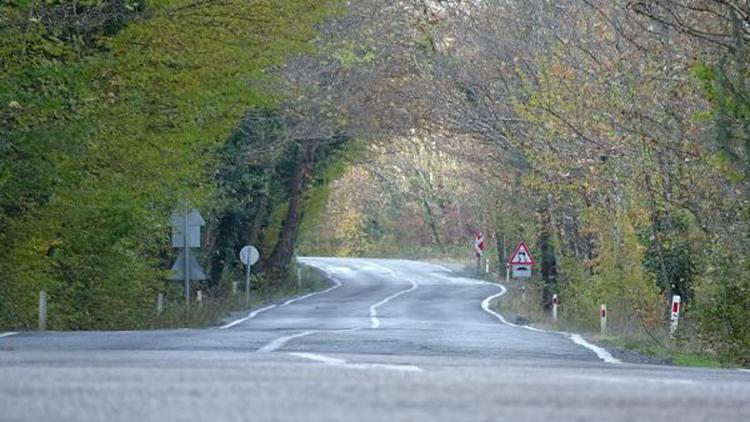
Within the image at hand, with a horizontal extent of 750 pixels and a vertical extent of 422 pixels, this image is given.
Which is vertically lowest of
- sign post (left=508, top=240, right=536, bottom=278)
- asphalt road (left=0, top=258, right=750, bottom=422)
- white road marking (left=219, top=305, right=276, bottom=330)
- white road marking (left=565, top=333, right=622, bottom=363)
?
white road marking (left=565, top=333, right=622, bottom=363)

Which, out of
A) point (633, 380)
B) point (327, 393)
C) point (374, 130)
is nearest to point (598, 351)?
point (633, 380)

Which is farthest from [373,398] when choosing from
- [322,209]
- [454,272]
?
[454,272]

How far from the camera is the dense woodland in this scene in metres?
24.1

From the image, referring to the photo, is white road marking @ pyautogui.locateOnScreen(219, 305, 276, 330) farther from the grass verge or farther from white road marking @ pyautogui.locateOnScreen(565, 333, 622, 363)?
white road marking @ pyautogui.locateOnScreen(565, 333, 622, 363)

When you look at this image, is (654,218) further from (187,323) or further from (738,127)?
(738,127)

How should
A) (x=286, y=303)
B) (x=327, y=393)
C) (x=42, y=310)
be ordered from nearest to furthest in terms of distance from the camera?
(x=327, y=393), (x=42, y=310), (x=286, y=303)

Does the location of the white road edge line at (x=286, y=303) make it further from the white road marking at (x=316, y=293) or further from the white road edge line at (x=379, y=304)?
the white road edge line at (x=379, y=304)

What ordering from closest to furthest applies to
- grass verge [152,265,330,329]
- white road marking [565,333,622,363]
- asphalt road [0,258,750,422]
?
asphalt road [0,258,750,422] < white road marking [565,333,622,363] < grass verge [152,265,330,329]

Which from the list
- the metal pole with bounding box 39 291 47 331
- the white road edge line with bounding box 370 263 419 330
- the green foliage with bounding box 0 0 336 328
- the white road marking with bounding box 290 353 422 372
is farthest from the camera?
the white road edge line with bounding box 370 263 419 330

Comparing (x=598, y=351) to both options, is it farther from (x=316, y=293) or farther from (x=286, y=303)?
(x=316, y=293)

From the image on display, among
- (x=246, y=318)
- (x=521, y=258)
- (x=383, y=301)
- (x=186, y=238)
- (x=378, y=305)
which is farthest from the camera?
(x=383, y=301)

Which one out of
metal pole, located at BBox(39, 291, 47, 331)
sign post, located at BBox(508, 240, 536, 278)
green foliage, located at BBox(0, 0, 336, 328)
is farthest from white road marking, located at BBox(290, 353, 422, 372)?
sign post, located at BBox(508, 240, 536, 278)

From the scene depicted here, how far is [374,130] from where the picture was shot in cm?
5044

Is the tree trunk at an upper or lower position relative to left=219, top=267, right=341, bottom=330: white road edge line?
upper
